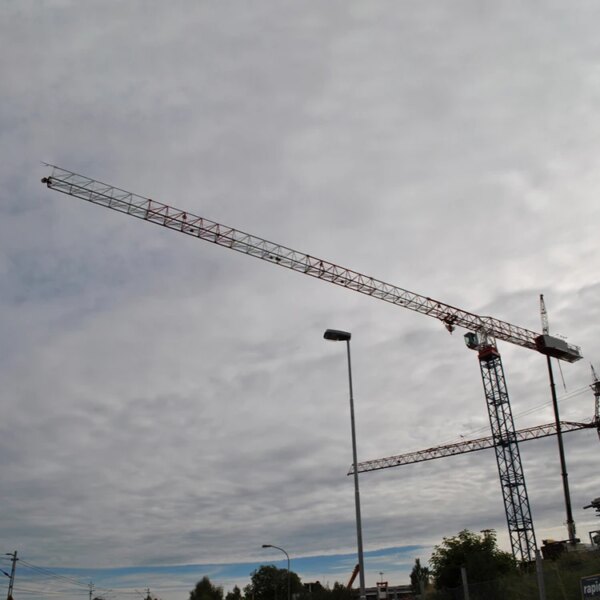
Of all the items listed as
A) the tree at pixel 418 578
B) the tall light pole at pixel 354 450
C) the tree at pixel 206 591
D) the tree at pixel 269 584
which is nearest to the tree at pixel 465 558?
the tree at pixel 418 578

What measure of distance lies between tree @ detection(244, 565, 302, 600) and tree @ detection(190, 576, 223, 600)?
42.1 feet

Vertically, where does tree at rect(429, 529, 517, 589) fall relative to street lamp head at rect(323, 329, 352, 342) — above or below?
below

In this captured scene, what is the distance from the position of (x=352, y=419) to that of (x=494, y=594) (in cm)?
859

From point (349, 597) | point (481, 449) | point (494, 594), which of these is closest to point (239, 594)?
point (481, 449)

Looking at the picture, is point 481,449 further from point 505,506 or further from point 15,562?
point 15,562

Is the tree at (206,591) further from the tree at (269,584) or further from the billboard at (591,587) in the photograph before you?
the billboard at (591,587)

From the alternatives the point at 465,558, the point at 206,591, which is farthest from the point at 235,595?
the point at 465,558

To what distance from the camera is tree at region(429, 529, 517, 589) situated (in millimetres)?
49750

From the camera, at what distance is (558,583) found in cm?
2139

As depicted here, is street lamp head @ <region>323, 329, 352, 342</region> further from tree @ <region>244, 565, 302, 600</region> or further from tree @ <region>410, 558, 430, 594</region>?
tree @ <region>244, 565, 302, 600</region>

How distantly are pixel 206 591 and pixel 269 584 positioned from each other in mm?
25005

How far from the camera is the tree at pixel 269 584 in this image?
12244cm

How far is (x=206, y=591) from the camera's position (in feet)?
467

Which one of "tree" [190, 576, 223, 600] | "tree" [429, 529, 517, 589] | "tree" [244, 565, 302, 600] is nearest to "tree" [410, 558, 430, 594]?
"tree" [429, 529, 517, 589]
